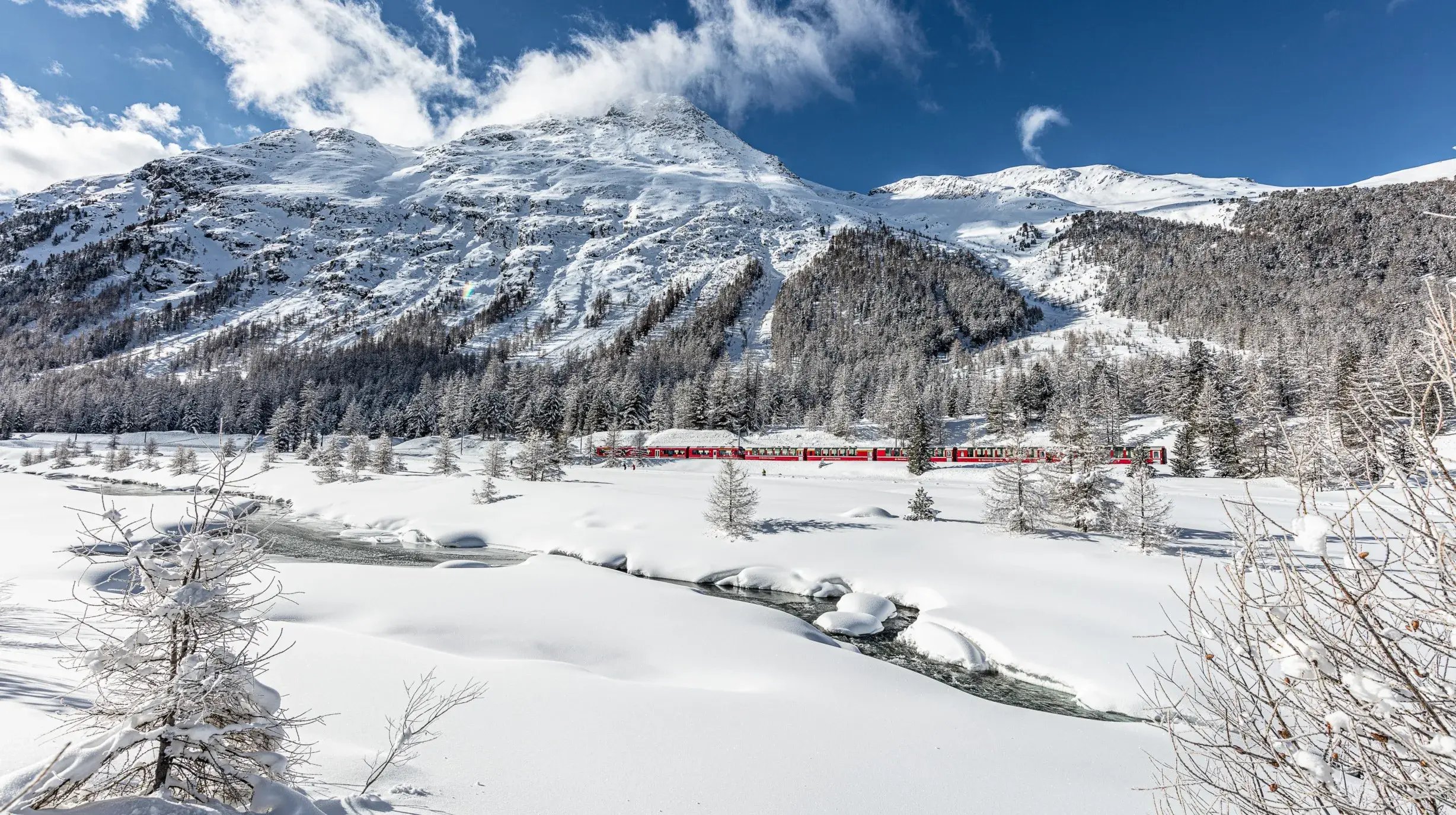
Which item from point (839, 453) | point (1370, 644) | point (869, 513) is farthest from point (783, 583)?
point (839, 453)

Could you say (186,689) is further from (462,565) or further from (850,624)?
(462,565)

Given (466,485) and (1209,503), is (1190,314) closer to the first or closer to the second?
(1209,503)

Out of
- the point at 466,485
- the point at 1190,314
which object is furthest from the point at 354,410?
the point at 1190,314

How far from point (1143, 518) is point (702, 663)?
18.8m

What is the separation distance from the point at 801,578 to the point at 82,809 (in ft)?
67.8

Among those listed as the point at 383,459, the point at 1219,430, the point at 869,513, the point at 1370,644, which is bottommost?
the point at 869,513

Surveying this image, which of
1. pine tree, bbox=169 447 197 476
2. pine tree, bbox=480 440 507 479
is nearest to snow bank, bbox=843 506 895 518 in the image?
pine tree, bbox=480 440 507 479

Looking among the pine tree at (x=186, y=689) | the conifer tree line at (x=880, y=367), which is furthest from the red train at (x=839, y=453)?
the pine tree at (x=186, y=689)

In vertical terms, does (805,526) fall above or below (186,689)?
below

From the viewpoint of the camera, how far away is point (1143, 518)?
22.1 meters

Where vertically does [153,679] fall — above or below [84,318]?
below

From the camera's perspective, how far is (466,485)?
1647 inches

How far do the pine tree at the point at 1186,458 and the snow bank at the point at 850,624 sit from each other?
40266mm

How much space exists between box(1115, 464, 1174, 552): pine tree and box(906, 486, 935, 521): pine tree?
27.1 feet
